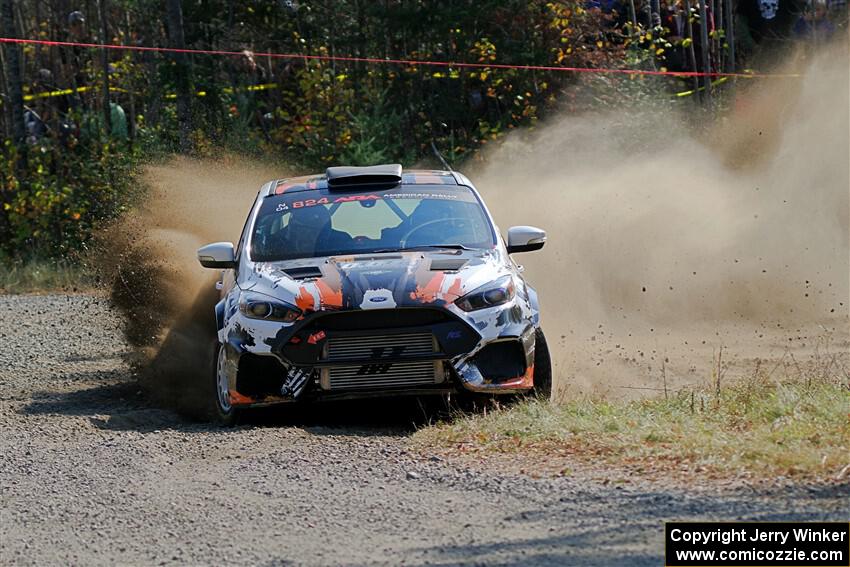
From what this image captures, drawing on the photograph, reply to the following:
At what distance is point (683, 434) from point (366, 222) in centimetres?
322

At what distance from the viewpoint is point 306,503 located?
21.5 feet

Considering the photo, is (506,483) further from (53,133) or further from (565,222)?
(53,133)

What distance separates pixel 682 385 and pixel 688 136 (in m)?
10.6

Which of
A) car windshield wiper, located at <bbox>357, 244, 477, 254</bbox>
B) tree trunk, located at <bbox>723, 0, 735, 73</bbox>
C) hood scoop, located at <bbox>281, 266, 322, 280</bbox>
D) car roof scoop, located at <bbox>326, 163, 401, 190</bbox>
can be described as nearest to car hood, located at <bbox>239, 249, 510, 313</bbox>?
hood scoop, located at <bbox>281, 266, 322, 280</bbox>

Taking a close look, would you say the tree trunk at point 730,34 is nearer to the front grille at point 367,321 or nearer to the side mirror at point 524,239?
the side mirror at point 524,239

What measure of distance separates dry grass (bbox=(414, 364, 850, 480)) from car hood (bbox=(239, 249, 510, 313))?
2.73 feet

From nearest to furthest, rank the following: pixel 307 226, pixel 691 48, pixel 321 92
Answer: pixel 307 226 → pixel 691 48 → pixel 321 92

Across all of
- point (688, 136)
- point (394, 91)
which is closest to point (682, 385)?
point (688, 136)

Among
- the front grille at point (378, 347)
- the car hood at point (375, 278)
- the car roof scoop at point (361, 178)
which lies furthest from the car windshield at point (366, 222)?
the front grille at point (378, 347)

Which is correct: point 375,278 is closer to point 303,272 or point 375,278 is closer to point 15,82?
point 303,272

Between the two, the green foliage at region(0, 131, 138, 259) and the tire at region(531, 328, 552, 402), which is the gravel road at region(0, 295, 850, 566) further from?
the green foliage at region(0, 131, 138, 259)

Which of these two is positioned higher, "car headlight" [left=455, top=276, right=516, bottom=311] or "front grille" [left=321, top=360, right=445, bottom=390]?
"car headlight" [left=455, top=276, right=516, bottom=311]

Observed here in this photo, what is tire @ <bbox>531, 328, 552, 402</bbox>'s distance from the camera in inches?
359

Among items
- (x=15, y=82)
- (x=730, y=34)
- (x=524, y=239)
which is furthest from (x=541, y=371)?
(x=15, y=82)
